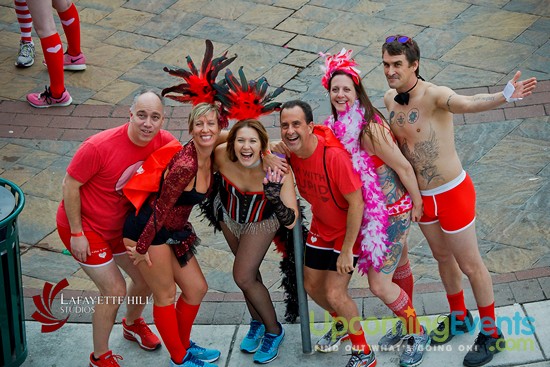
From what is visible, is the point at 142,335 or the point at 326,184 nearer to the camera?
the point at 326,184

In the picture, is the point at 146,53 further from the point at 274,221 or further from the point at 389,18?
the point at 274,221

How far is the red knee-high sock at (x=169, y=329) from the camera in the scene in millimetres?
5531

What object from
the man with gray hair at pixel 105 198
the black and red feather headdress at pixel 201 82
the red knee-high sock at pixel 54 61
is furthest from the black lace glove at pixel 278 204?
the red knee-high sock at pixel 54 61

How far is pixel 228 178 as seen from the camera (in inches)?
214

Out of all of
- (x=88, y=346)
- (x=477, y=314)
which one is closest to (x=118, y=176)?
(x=88, y=346)

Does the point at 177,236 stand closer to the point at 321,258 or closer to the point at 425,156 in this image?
the point at 321,258

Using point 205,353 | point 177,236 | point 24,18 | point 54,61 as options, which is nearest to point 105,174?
point 177,236

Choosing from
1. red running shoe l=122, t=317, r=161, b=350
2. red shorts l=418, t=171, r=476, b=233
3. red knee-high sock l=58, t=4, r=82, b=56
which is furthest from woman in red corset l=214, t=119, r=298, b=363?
red knee-high sock l=58, t=4, r=82, b=56

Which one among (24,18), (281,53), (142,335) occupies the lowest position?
(281,53)

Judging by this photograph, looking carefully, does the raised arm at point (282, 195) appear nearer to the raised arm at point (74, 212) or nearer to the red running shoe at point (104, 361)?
the raised arm at point (74, 212)

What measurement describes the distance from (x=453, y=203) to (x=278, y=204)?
3.26 ft

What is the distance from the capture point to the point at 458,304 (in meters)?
5.82

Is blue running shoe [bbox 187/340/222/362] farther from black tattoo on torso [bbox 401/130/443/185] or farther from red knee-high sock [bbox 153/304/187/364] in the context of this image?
black tattoo on torso [bbox 401/130/443/185]

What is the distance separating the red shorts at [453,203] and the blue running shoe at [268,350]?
1267 millimetres
